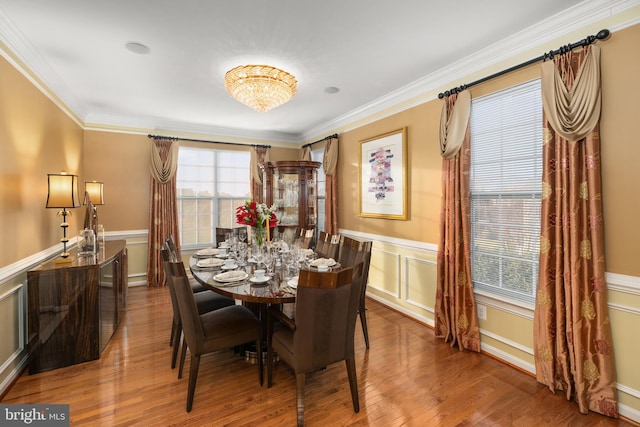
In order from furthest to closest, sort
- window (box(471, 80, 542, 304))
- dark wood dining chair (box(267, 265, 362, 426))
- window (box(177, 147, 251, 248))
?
window (box(177, 147, 251, 248)) < window (box(471, 80, 542, 304)) < dark wood dining chair (box(267, 265, 362, 426))

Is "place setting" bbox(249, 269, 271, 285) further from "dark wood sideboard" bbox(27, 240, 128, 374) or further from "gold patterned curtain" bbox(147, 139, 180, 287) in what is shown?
"gold patterned curtain" bbox(147, 139, 180, 287)

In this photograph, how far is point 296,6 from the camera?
213 cm

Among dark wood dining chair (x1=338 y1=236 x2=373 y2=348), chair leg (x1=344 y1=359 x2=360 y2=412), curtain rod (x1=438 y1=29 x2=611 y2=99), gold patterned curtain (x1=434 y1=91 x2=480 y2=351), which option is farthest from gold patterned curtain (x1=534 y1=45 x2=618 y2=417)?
chair leg (x1=344 y1=359 x2=360 y2=412)

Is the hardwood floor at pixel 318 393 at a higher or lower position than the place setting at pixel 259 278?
lower

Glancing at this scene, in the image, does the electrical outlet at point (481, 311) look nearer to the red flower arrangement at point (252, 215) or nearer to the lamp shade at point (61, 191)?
the red flower arrangement at point (252, 215)

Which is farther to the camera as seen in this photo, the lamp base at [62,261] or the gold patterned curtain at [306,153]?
the gold patterned curtain at [306,153]

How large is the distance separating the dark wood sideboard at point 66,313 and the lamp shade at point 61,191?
542mm

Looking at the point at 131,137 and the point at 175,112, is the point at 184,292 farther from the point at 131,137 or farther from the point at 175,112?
the point at 131,137

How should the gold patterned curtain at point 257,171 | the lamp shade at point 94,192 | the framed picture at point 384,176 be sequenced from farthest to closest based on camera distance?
the gold patterned curtain at point 257,171, the lamp shade at point 94,192, the framed picture at point 384,176

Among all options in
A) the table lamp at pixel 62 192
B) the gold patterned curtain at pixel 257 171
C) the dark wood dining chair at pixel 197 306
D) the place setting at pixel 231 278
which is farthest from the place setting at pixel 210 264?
the gold patterned curtain at pixel 257 171

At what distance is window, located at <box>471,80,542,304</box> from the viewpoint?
8.28ft

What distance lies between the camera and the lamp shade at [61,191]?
8.86 feet

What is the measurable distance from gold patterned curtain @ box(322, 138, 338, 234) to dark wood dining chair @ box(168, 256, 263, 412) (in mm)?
2768

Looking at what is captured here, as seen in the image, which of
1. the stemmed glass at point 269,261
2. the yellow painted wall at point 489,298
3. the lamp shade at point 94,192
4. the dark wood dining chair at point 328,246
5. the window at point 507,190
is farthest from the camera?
the lamp shade at point 94,192
